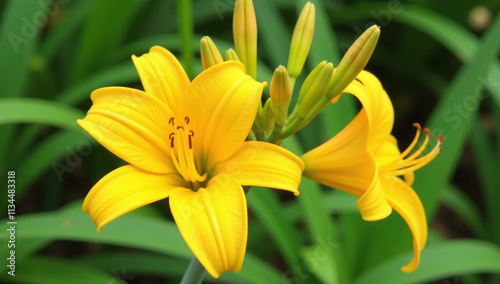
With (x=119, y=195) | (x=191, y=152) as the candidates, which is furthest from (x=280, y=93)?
(x=119, y=195)

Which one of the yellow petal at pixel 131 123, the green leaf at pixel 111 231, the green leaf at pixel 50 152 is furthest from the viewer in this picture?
the green leaf at pixel 50 152

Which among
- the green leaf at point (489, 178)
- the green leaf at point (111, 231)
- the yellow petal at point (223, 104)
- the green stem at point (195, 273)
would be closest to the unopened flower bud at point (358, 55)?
the yellow petal at point (223, 104)

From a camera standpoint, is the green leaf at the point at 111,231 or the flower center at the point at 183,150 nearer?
the flower center at the point at 183,150

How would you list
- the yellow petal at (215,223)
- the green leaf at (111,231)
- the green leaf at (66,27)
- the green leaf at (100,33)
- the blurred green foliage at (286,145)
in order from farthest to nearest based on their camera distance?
the green leaf at (66,27), the green leaf at (100,33), the blurred green foliage at (286,145), the green leaf at (111,231), the yellow petal at (215,223)

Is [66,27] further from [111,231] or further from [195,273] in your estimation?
[195,273]

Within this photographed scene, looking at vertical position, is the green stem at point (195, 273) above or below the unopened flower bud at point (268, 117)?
below

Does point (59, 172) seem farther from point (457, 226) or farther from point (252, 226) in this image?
point (457, 226)

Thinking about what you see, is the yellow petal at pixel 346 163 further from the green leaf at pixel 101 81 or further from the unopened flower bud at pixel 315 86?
the green leaf at pixel 101 81

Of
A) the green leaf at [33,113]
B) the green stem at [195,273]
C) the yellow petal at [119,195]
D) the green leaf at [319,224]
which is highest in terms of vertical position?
the yellow petal at [119,195]
